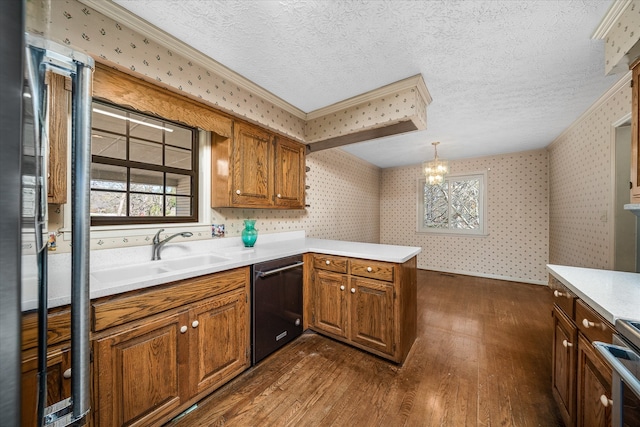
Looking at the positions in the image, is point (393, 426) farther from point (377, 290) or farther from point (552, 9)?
point (552, 9)

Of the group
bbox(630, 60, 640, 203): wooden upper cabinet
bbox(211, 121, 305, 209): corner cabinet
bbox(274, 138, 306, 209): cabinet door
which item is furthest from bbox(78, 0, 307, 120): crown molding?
bbox(630, 60, 640, 203): wooden upper cabinet

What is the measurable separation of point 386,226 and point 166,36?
513 centimetres

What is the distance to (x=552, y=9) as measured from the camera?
1.34 meters

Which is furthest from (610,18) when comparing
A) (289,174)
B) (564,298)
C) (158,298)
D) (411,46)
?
(158,298)

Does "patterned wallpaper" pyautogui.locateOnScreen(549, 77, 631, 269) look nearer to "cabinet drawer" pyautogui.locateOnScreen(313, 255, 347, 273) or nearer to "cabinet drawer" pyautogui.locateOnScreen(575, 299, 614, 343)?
"cabinet drawer" pyautogui.locateOnScreen(575, 299, 614, 343)

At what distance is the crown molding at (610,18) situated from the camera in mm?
1278

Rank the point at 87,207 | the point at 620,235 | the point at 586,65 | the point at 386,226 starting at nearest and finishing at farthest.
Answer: the point at 87,207, the point at 586,65, the point at 620,235, the point at 386,226

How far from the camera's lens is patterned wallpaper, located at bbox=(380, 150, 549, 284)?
4121mm

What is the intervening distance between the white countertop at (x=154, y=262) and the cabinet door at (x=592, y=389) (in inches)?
39.8

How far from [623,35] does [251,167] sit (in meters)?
2.62

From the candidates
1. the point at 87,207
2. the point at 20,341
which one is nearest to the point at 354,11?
the point at 87,207

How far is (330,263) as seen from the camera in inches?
87.4

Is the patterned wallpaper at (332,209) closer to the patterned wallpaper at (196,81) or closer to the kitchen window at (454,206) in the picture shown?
the patterned wallpaper at (196,81)

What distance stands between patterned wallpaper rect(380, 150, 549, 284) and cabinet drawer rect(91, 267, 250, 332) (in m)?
4.59
